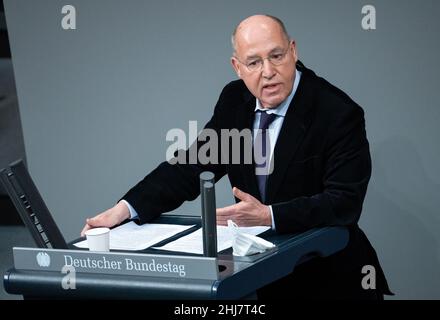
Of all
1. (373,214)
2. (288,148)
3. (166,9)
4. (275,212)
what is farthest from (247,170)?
(166,9)

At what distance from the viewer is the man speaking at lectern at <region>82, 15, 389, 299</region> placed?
271cm

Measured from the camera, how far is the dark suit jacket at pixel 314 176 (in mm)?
2674

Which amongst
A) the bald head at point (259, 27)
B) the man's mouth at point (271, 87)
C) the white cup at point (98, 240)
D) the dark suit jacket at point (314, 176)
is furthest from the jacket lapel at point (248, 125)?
the white cup at point (98, 240)

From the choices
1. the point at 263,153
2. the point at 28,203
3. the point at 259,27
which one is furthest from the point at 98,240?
the point at 259,27

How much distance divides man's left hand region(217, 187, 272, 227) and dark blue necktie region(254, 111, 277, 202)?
15.6 inches

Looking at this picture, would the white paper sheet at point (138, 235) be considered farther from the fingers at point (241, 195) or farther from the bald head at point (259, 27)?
the bald head at point (259, 27)

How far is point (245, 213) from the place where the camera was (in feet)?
8.02

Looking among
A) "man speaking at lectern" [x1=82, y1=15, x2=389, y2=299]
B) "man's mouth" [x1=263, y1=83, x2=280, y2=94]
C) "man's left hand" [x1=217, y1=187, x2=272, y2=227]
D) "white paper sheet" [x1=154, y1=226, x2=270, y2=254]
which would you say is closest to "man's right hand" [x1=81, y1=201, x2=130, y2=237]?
"man speaking at lectern" [x1=82, y1=15, x2=389, y2=299]

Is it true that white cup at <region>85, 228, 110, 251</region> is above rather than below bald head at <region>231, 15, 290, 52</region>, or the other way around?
below

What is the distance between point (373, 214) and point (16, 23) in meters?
2.19

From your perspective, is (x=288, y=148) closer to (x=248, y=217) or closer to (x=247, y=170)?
(x=247, y=170)

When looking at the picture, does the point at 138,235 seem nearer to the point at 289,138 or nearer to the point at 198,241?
the point at 198,241

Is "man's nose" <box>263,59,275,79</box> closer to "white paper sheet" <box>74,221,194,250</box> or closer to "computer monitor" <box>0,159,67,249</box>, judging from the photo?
"white paper sheet" <box>74,221,194,250</box>

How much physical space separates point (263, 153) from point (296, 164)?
5.6 inches
